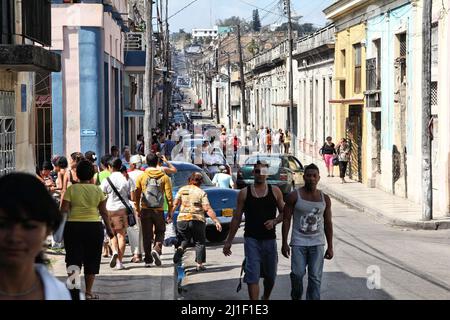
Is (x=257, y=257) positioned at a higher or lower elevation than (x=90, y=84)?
lower

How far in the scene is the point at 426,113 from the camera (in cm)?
1956

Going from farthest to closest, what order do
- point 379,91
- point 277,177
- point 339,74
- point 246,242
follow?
point 339,74, point 379,91, point 277,177, point 246,242

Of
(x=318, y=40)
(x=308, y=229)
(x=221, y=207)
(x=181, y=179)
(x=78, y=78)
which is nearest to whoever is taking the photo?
(x=308, y=229)

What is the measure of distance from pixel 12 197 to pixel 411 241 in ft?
47.5

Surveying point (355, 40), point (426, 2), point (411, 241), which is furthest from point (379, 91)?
point (411, 241)

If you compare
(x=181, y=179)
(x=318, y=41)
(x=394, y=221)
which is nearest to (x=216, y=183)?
(x=181, y=179)

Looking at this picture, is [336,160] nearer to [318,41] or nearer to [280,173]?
[280,173]

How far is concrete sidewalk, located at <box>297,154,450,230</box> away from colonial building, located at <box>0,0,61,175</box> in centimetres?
824

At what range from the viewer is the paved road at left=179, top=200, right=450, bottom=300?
11.4 m

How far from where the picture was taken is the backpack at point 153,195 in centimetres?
1292

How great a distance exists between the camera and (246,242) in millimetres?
9539

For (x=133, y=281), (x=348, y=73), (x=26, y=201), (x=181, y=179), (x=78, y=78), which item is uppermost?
(x=348, y=73)

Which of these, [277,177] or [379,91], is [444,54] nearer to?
[277,177]

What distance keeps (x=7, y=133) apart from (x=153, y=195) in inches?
125
